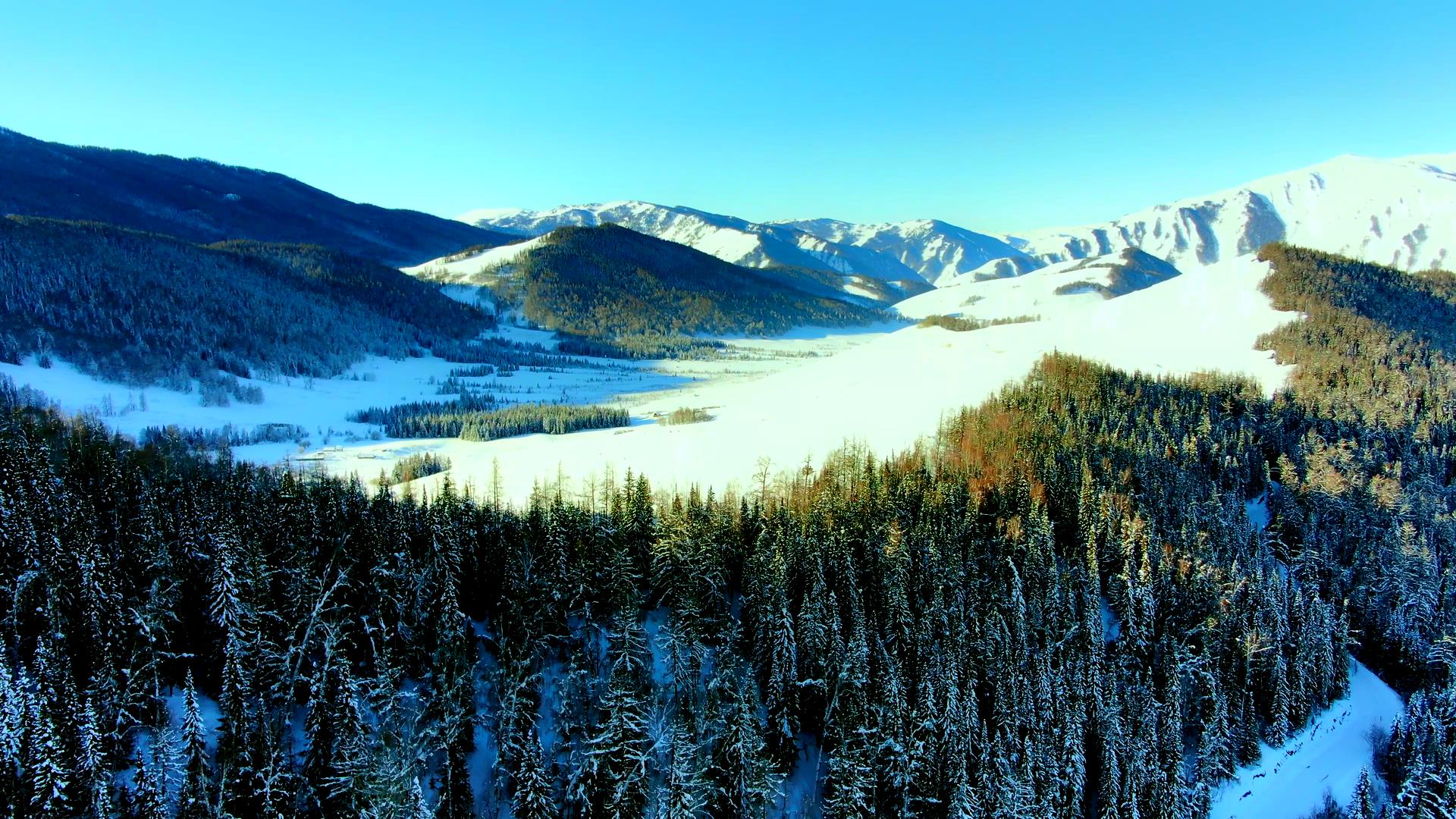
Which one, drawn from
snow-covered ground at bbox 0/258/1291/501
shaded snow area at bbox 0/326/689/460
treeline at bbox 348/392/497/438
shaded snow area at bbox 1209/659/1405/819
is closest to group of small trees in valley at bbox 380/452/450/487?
snow-covered ground at bbox 0/258/1291/501

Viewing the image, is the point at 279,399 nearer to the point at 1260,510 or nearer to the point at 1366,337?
the point at 1260,510

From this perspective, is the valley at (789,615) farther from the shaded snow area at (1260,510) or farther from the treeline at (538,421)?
the treeline at (538,421)

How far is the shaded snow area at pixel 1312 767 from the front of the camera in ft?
164

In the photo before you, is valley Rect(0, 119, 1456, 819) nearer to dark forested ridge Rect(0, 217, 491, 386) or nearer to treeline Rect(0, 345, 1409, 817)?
treeline Rect(0, 345, 1409, 817)

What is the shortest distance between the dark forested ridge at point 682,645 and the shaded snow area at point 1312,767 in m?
1.92

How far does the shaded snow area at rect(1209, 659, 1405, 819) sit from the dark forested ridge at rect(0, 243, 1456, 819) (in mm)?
1922

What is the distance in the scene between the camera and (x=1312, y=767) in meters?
53.2

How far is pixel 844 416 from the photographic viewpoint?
345ft

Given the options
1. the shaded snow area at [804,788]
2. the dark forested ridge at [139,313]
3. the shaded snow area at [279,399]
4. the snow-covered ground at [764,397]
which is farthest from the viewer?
the dark forested ridge at [139,313]

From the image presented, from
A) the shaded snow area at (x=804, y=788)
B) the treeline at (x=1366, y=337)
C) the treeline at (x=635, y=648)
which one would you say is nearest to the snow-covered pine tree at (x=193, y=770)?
the treeline at (x=635, y=648)

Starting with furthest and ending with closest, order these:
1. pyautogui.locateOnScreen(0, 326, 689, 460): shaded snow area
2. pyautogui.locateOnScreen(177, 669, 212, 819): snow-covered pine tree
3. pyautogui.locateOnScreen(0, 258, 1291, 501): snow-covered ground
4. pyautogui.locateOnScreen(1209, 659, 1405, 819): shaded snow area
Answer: pyautogui.locateOnScreen(0, 326, 689, 460): shaded snow area < pyautogui.locateOnScreen(0, 258, 1291, 501): snow-covered ground < pyautogui.locateOnScreen(1209, 659, 1405, 819): shaded snow area < pyautogui.locateOnScreen(177, 669, 212, 819): snow-covered pine tree

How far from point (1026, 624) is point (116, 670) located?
53646 mm

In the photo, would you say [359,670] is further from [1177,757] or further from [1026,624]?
[1177,757]

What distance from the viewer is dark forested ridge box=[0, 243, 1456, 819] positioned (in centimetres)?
3284
